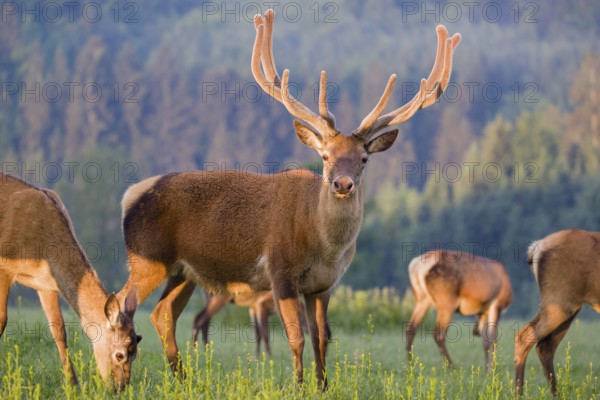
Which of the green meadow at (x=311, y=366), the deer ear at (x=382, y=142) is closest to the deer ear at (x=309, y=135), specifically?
the deer ear at (x=382, y=142)

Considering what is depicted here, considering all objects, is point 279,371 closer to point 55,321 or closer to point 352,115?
point 55,321

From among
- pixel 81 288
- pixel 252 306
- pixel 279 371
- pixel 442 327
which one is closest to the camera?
pixel 81 288

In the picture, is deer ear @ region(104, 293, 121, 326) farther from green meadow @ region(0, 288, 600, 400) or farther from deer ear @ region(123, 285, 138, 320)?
green meadow @ region(0, 288, 600, 400)

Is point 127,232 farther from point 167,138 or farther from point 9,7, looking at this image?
point 9,7

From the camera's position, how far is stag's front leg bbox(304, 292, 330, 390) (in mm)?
8992

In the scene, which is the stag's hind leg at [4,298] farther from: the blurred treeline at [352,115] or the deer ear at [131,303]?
the blurred treeline at [352,115]

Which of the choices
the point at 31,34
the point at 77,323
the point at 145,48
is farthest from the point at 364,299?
the point at 145,48

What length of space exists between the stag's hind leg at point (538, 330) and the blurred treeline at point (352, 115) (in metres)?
5.58

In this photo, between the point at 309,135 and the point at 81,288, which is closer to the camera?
the point at 81,288

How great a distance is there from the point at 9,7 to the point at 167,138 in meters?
26.2

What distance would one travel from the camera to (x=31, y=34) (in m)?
120

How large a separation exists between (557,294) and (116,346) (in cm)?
424

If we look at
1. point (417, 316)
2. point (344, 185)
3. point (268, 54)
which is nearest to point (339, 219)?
point (344, 185)

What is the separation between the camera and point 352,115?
305ft
